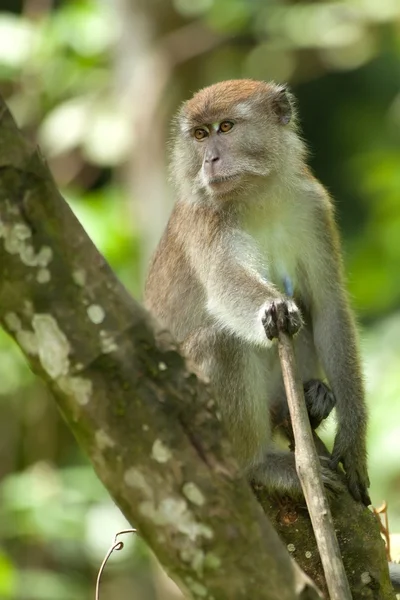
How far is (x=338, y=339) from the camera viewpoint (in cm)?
552

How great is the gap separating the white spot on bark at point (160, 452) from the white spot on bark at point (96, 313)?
0.36m

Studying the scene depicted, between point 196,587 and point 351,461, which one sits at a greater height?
point 351,461

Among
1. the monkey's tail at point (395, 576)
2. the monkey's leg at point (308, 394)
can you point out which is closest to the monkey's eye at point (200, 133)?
the monkey's leg at point (308, 394)

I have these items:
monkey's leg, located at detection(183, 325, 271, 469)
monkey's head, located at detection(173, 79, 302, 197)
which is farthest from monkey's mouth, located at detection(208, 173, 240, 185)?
monkey's leg, located at detection(183, 325, 271, 469)

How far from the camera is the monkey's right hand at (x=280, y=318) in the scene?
15.3 ft

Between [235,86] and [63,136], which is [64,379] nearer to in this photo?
[235,86]

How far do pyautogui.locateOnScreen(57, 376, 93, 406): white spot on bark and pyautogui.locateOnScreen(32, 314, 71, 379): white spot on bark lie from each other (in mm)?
26

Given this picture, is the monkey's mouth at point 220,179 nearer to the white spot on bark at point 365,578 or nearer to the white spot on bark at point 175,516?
→ the white spot on bark at point 365,578

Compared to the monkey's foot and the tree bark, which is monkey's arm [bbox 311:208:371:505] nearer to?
the monkey's foot

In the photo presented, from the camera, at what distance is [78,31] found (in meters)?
9.12

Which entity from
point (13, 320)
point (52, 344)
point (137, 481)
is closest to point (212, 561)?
point (137, 481)

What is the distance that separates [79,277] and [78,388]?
29 cm

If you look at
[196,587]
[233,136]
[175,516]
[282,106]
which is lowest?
[196,587]

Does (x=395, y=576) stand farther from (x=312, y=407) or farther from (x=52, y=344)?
(x=52, y=344)
